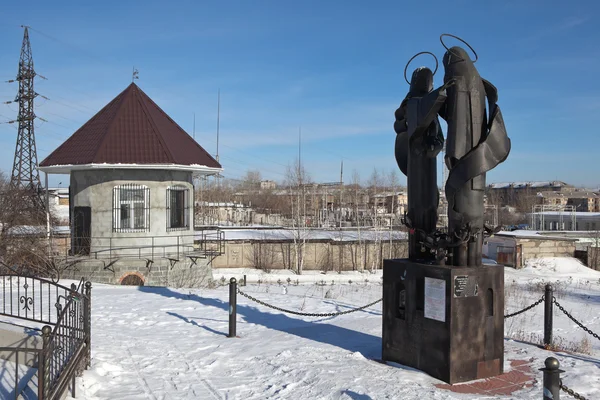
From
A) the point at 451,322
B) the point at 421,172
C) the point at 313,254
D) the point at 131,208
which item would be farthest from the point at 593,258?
the point at 451,322

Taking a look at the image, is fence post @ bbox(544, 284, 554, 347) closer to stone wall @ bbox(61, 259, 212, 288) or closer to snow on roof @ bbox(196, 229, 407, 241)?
stone wall @ bbox(61, 259, 212, 288)

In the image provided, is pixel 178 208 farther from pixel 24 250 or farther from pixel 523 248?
pixel 523 248

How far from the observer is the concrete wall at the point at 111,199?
19.1 m

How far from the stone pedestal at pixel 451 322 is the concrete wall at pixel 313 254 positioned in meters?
24.2

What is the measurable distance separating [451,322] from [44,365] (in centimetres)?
493

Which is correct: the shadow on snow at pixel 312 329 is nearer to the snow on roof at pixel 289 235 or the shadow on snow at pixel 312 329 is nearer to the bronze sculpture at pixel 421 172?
the bronze sculpture at pixel 421 172

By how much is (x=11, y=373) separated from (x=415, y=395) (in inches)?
216

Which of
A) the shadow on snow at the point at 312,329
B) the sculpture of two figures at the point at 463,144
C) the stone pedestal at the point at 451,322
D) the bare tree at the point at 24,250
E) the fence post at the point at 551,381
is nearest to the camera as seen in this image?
the fence post at the point at 551,381

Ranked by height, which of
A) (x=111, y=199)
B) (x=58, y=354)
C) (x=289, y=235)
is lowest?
(x=289, y=235)

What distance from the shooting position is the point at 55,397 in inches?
219

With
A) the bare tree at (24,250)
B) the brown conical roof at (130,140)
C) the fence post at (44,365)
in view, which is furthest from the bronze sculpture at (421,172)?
the bare tree at (24,250)

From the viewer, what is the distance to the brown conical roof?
62.7 ft

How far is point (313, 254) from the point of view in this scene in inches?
1352

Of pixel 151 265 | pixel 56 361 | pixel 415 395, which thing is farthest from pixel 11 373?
pixel 151 265
